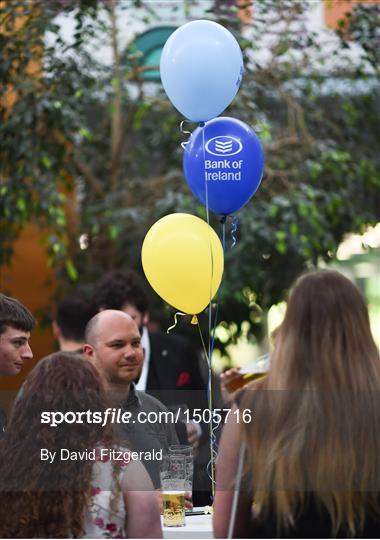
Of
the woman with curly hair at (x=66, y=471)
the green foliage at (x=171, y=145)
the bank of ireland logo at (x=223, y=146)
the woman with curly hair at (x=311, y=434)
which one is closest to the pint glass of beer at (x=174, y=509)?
the woman with curly hair at (x=66, y=471)

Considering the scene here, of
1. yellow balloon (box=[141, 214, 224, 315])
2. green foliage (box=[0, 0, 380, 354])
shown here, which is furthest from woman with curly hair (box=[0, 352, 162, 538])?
green foliage (box=[0, 0, 380, 354])

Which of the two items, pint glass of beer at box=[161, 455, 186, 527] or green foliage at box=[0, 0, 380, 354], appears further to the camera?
green foliage at box=[0, 0, 380, 354]

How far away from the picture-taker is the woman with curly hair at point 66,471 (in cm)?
254

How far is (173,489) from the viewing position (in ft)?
10.6

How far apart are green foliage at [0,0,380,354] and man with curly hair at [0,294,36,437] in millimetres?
2488

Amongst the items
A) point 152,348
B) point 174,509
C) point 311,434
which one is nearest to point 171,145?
point 152,348

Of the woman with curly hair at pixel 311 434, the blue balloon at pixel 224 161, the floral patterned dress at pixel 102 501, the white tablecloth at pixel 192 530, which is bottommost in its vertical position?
the white tablecloth at pixel 192 530

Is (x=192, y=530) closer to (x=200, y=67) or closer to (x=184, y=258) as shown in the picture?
(x=184, y=258)

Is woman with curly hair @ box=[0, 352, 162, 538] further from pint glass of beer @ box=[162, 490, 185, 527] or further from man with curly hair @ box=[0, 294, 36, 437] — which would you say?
man with curly hair @ box=[0, 294, 36, 437]

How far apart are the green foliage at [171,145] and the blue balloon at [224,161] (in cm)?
231

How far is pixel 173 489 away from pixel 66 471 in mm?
769

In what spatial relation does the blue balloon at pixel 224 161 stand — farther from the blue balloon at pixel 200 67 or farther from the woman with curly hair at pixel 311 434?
the woman with curly hair at pixel 311 434

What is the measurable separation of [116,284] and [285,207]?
2.00 meters

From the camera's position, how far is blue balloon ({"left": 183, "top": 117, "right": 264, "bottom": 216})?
3.83 meters
